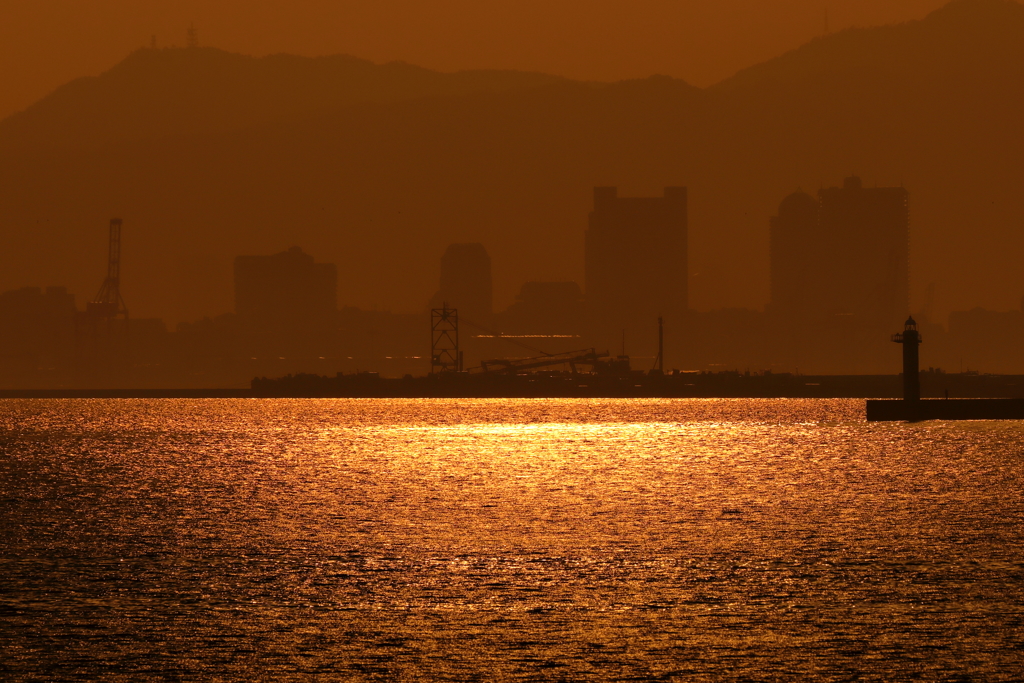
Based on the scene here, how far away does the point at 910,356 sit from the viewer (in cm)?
13250

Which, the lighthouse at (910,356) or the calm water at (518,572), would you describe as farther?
the lighthouse at (910,356)

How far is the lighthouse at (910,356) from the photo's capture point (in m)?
131

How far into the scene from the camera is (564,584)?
41312mm

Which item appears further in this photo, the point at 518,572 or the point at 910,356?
the point at 910,356

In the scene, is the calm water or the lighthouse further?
the lighthouse

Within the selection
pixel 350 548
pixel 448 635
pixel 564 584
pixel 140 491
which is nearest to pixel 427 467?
pixel 140 491

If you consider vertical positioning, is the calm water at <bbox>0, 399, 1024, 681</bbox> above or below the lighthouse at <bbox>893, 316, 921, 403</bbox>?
below

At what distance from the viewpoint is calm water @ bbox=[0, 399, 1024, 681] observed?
30.5m

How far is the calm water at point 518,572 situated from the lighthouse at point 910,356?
30.1m

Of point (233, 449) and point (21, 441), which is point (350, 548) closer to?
point (233, 449)

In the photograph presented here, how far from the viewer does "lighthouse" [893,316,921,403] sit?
131m

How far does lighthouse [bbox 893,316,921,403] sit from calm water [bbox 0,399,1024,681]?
30114 mm

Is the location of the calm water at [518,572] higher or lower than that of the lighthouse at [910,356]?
lower

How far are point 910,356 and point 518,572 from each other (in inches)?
3882
